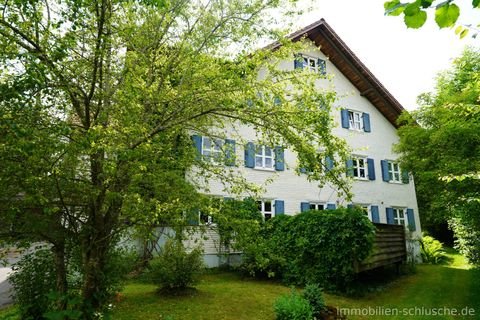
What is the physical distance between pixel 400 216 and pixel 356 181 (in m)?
4.72

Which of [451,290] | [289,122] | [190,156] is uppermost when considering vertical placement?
[289,122]

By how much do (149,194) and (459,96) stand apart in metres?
11.1

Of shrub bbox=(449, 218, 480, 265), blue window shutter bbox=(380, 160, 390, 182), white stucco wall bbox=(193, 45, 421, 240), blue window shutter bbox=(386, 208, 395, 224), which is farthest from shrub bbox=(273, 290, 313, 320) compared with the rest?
blue window shutter bbox=(380, 160, 390, 182)

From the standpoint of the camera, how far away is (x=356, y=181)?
64.8 ft

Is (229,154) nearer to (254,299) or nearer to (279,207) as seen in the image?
(254,299)

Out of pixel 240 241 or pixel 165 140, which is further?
pixel 165 140

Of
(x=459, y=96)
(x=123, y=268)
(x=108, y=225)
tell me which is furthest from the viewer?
(x=459, y=96)

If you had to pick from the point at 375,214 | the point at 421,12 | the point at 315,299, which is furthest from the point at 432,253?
the point at 421,12

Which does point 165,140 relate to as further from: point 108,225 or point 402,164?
point 402,164

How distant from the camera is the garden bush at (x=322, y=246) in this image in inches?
423

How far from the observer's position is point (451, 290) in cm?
1226

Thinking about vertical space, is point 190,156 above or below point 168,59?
below

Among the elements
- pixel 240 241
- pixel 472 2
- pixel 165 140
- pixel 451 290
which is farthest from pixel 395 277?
pixel 472 2

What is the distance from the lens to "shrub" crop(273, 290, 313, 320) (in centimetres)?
728
